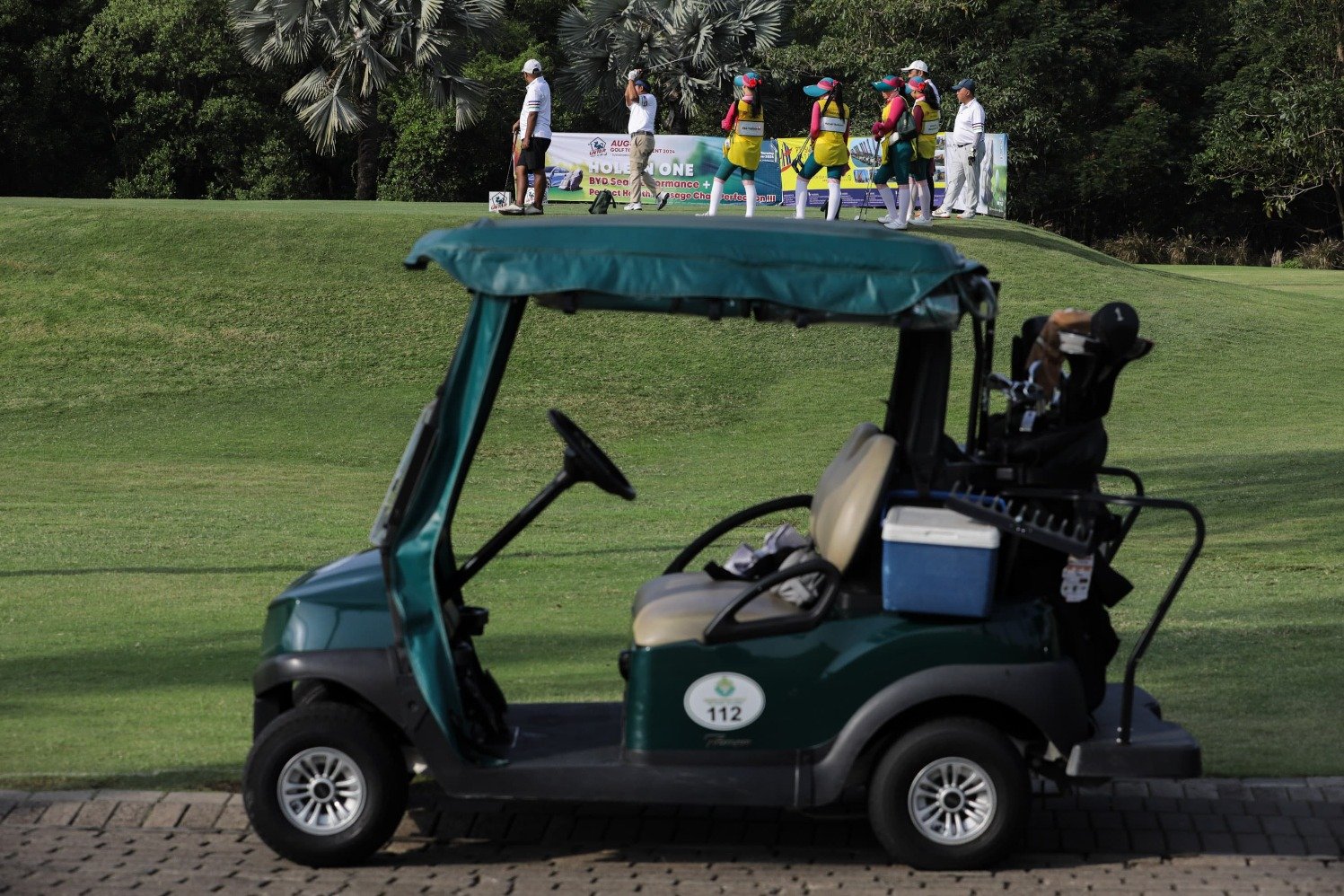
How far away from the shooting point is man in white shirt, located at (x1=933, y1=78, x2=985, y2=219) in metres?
24.8

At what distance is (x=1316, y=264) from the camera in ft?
129

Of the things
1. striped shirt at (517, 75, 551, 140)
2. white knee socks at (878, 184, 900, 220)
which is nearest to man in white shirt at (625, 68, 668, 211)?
striped shirt at (517, 75, 551, 140)

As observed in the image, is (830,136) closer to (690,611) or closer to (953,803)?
(690,611)

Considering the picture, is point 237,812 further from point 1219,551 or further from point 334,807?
point 1219,551

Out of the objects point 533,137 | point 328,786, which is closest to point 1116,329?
point 328,786

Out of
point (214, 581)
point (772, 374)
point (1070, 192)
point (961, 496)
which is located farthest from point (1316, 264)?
point (961, 496)

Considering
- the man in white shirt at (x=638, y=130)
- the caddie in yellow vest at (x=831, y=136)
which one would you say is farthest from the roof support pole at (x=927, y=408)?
the man in white shirt at (x=638, y=130)

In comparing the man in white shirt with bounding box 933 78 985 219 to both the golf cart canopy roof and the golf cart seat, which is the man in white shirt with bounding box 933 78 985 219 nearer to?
the golf cart seat

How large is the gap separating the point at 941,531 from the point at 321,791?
2048 mm

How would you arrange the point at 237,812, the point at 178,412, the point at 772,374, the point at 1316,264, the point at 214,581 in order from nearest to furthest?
the point at 237,812, the point at 214,581, the point at 178,412, the point at 772,374, the point at 1316,264

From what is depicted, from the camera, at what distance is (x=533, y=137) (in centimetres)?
2130

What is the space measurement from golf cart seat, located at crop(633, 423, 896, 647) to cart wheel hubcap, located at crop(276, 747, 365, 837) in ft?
3.23

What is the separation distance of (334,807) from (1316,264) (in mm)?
38179

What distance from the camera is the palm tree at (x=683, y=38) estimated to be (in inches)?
1604
